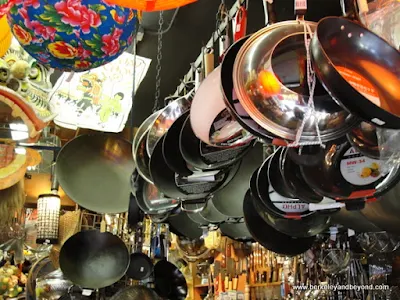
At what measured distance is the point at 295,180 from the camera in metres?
1.50

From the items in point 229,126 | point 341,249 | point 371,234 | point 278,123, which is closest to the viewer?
point 278,123

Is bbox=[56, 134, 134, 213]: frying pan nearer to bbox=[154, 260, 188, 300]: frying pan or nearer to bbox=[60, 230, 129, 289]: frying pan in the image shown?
bbox=[60, 230, 129, 289]: frying pan

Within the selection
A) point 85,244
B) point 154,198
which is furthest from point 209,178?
point 85,244

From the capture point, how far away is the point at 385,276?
7.01ft

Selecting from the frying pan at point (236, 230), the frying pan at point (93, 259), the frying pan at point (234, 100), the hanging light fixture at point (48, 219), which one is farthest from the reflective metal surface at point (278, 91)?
the hanging light fixture at point (48, 219)

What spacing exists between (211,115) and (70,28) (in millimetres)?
389

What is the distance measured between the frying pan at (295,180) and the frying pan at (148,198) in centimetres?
73

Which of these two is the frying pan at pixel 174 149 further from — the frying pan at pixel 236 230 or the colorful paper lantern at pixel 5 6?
the frying pan at pixel 236 230

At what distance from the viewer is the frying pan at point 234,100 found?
1.07 meters

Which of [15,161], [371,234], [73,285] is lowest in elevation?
[73,285]

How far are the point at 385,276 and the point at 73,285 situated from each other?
63.9 inches

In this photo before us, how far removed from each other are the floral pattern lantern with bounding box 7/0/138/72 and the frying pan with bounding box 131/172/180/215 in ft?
3.16

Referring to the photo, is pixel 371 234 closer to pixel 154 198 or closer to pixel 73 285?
pixel 154 198

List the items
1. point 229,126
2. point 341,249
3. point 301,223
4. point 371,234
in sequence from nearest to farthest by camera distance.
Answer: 1. point 229,126
2. point 301,223
3. point 371,234
4. point 341,249
